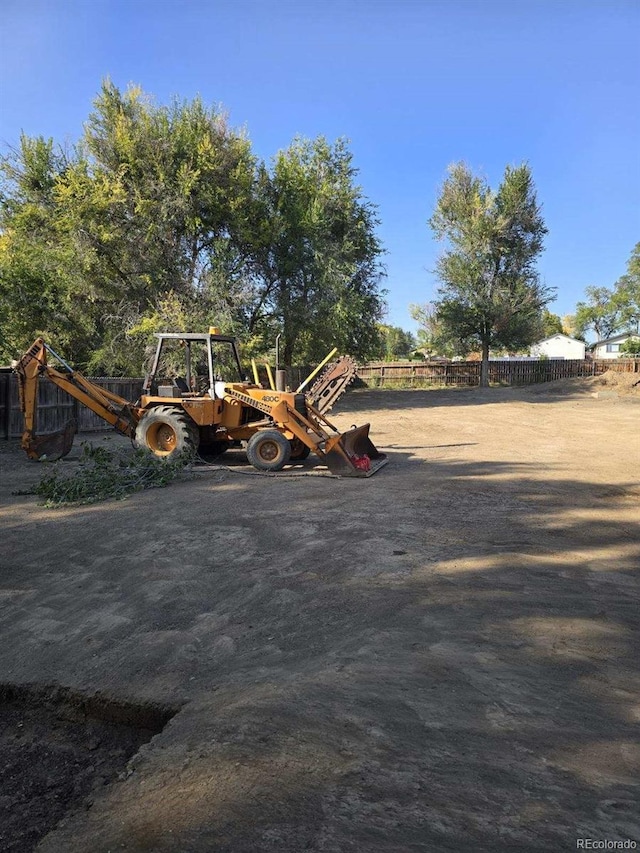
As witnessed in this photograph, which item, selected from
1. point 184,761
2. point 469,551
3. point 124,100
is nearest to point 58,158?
point 124,100

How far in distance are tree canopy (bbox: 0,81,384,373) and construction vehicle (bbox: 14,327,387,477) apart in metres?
10.0

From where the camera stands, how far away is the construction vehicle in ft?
35.6

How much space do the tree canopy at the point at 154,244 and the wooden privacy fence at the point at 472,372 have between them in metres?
17.0

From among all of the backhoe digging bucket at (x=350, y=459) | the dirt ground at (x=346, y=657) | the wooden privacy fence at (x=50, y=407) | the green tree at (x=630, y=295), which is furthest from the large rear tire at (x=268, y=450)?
the green tree at (x=630, y=295)

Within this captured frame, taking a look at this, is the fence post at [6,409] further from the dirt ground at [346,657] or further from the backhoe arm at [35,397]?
the dirt ground at [346,657]

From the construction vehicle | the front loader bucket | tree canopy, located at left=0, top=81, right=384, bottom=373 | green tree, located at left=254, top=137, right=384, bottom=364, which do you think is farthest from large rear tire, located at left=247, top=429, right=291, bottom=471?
green tree, located at left=254, top=137, right=384, bottom=364

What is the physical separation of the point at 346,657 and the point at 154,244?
21.9 metres

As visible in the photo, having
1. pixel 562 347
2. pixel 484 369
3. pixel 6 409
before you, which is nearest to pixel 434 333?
pixel 484 369

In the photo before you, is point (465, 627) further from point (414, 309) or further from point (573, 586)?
point (414, 309)

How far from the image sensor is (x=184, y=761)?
105 inches

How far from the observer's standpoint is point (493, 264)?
132 ft

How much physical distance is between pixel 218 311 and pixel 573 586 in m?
19.3

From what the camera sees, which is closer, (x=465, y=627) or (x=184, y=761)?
(x=184, y=761)

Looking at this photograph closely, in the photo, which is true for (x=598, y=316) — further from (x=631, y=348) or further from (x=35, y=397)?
(x=35, y=397)
